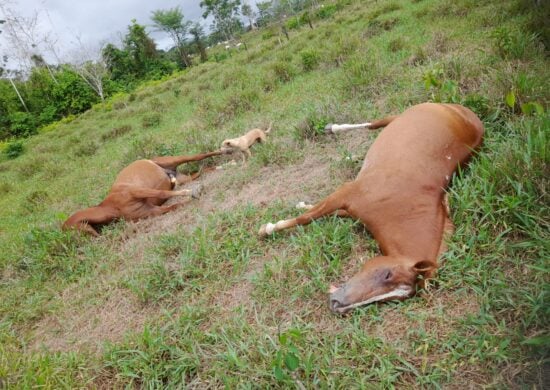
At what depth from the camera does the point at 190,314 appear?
8.21 feet

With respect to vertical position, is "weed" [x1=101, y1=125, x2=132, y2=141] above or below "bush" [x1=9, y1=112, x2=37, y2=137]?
below

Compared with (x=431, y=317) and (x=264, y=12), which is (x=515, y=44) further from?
(x=264, y=12)

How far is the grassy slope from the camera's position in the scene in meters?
1.88

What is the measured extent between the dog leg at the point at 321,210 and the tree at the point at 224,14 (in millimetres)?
41528

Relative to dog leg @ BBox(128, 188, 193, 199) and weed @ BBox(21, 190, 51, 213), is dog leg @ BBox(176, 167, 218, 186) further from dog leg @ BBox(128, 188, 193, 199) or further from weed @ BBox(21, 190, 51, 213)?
weed @ BBox(21, 190, 51, 213)

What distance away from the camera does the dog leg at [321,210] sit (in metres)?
2.79

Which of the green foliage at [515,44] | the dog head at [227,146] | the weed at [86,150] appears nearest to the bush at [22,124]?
the weed at [86,150]

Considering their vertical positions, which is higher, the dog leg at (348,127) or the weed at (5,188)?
the weed at (5,188)

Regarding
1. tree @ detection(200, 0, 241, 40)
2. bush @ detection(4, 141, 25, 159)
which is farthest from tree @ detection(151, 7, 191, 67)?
bush @ detection(4, 141, 25, 159)

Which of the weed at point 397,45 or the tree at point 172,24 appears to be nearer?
the weed at point 397,45

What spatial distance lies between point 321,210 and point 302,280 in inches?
23.2

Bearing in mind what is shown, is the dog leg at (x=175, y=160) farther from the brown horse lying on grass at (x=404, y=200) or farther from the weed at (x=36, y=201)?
the weed at (x=36, y=201)

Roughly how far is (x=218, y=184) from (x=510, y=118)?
318 centimetres

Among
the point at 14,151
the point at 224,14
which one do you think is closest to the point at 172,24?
the point at 224,14
